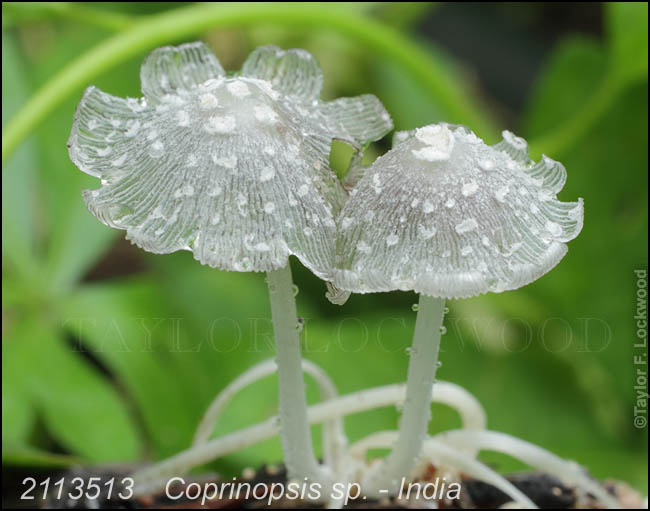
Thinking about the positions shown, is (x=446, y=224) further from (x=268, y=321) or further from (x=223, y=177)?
(x=268, y=321)

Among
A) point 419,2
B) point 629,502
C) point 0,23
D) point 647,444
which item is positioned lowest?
point 647,444

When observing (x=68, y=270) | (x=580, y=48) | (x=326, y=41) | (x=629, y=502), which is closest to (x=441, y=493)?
(x=629, y=502)

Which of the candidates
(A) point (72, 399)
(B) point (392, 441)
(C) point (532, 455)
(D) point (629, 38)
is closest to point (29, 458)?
(A) point (72, 399)

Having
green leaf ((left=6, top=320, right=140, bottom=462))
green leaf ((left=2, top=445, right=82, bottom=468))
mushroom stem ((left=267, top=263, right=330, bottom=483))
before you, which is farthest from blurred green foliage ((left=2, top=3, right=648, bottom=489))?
mushroom stem ((left=267, top=263, right=330, bottom=483))

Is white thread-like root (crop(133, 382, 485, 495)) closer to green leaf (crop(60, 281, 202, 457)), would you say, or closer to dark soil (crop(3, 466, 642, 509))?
dark soil (crop(3, 466, 642, 509))

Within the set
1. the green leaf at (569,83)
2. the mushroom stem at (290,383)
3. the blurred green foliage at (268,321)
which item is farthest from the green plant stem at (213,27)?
the mushroom stem at (290,383)

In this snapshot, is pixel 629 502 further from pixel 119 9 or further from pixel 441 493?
pixel 119 9

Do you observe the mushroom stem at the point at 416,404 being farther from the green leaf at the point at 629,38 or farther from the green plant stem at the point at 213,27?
the green leaf at the point at 629,38
